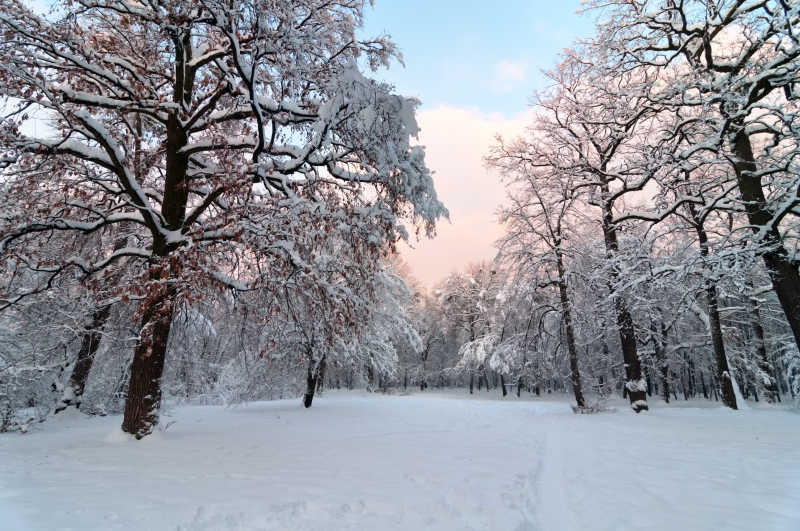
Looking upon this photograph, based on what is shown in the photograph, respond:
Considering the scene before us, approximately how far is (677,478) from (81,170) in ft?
35.3

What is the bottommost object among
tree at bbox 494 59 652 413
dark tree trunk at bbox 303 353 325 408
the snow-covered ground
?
the snow-covered ground

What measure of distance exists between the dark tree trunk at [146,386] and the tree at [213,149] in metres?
0.02

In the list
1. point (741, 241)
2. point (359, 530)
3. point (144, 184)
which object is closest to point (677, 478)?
point (359, 530)

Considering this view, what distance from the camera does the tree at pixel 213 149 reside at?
5.68m

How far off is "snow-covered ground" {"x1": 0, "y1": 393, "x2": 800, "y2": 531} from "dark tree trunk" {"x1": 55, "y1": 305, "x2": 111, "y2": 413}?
339 centimetres

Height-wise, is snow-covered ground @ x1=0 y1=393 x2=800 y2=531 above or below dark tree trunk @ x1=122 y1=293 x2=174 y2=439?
below

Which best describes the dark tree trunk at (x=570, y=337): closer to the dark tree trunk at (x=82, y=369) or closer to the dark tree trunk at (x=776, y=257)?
the dark tree trunk at (x=776, y=257)

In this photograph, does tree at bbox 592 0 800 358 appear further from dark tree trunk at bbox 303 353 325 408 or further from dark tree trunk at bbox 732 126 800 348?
dark tree trunk at bbox 303 353 325 408

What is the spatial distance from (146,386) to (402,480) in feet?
17.0

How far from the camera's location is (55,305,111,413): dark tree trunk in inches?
397

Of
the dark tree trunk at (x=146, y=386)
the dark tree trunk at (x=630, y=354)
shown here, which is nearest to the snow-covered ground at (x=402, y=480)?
the dark tree trunk at (x=146, y=386)

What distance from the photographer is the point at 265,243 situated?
5.89m

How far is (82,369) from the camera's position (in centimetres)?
1077

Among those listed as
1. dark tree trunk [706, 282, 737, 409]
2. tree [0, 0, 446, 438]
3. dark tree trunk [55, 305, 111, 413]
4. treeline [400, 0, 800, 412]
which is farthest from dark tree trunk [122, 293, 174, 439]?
dark tree trunk [706, 282, 737, 409]
